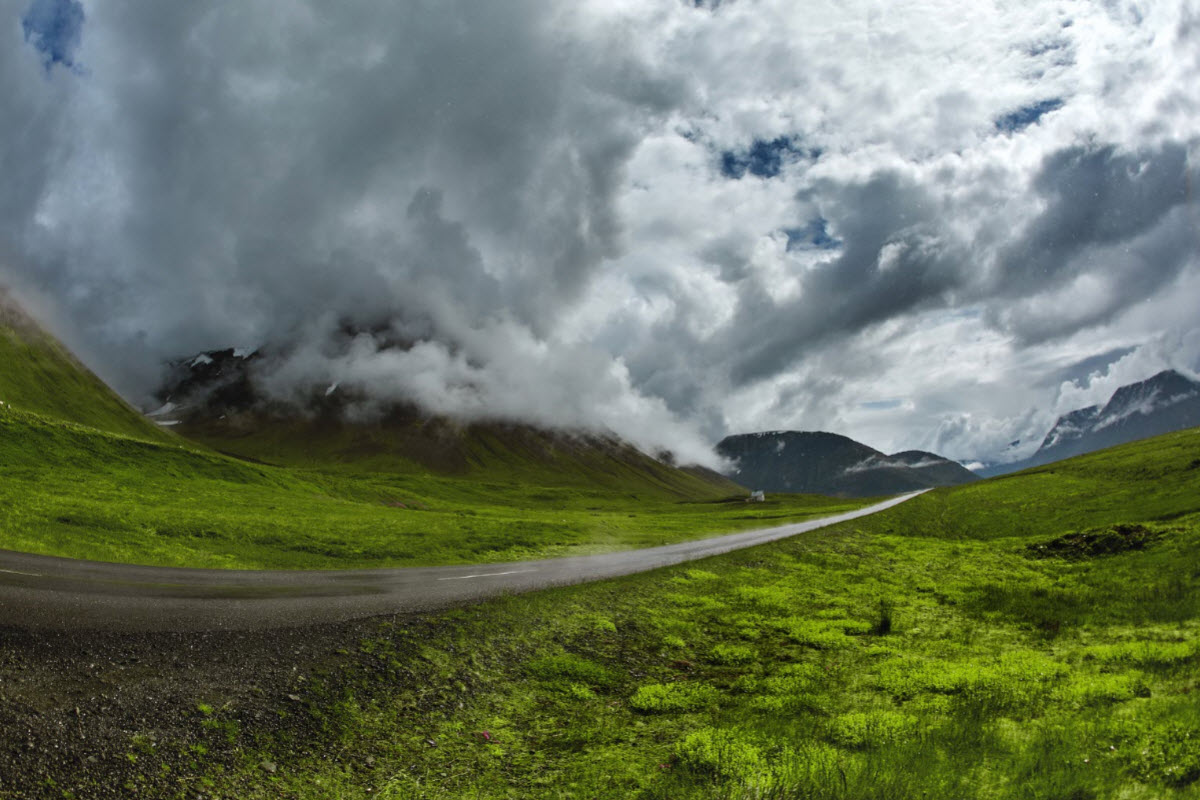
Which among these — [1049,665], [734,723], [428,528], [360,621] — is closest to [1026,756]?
[734,723]

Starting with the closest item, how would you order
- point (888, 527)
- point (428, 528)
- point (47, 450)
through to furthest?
point (428, 528)
point (888, 527)
point (47, 450)

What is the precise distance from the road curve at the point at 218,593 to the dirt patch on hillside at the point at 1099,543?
2445 centimetres

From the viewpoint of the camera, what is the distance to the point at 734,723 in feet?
38.5

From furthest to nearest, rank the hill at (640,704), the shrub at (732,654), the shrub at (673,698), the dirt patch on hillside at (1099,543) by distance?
the dirt patch on hillside at (1099,543), the shrub at (732,654), the shrub at (673,698), the hill at (640,704)

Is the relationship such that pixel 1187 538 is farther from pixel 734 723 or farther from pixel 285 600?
pixel 285 600

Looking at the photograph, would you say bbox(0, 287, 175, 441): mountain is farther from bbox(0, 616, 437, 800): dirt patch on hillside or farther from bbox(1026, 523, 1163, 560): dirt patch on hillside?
bbox(1026, 523, 1163, 560): dirt patch on hillside

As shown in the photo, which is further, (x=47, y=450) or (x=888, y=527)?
(x=47, y=450)

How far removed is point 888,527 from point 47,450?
92009 mm

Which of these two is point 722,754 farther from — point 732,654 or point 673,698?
point 732,654

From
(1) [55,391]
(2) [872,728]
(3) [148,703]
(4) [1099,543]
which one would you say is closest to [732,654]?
(2) [872,728]

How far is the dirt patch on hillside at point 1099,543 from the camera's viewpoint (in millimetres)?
29439

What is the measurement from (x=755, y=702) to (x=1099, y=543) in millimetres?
29489

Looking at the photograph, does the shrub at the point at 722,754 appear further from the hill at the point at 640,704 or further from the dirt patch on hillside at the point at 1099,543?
the dirt patch on hillside at the point at 1099,543

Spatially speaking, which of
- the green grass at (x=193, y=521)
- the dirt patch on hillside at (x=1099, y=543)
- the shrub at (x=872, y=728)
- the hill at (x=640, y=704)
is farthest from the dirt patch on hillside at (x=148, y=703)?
the dirt patch on hillside at (x=1099, y=543)
